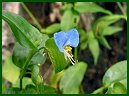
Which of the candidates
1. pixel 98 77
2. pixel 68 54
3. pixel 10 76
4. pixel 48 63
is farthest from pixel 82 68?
pixel 68 54

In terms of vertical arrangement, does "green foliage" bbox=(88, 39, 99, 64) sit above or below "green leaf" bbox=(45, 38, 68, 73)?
below

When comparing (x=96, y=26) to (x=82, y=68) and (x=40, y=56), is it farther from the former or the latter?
(x=40, y=56)

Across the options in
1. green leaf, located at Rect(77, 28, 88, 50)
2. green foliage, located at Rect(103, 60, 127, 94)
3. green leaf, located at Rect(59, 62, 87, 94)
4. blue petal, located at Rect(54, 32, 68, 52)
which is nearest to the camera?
blue petal, located at Rect(54, 32, 68, 52)

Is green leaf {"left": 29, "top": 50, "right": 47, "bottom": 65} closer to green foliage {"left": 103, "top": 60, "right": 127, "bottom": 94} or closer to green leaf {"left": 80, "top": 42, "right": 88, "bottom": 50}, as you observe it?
green foliage {"left": 103, "top": 60, "right": 127, "bottom": 94}

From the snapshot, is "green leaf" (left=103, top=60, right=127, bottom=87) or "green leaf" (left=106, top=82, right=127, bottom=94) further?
"green leaf" (left=103, top=60, right=127, bottom=87)

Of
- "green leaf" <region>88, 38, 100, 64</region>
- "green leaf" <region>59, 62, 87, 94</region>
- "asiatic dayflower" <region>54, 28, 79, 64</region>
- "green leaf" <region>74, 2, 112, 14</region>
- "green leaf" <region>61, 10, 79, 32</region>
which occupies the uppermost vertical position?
"green leaf" <region>74, 2, 112, 14</region>

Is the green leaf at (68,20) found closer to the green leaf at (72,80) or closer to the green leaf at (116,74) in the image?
the green leaf at (72,80)

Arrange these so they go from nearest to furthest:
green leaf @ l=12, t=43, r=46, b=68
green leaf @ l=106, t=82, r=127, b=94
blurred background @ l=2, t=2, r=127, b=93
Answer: green leaf @ l=12, t=43, r=46, b=68
green leaf @ l=106, t=82, r=127, b=94
blurred background @ l=2, t=2, r=127, b=93

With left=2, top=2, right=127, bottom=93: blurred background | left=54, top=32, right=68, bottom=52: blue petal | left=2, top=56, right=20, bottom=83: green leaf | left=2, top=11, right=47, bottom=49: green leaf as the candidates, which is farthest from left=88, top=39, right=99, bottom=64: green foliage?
left=54, top=32, right=68, bottom=52: blue petal
